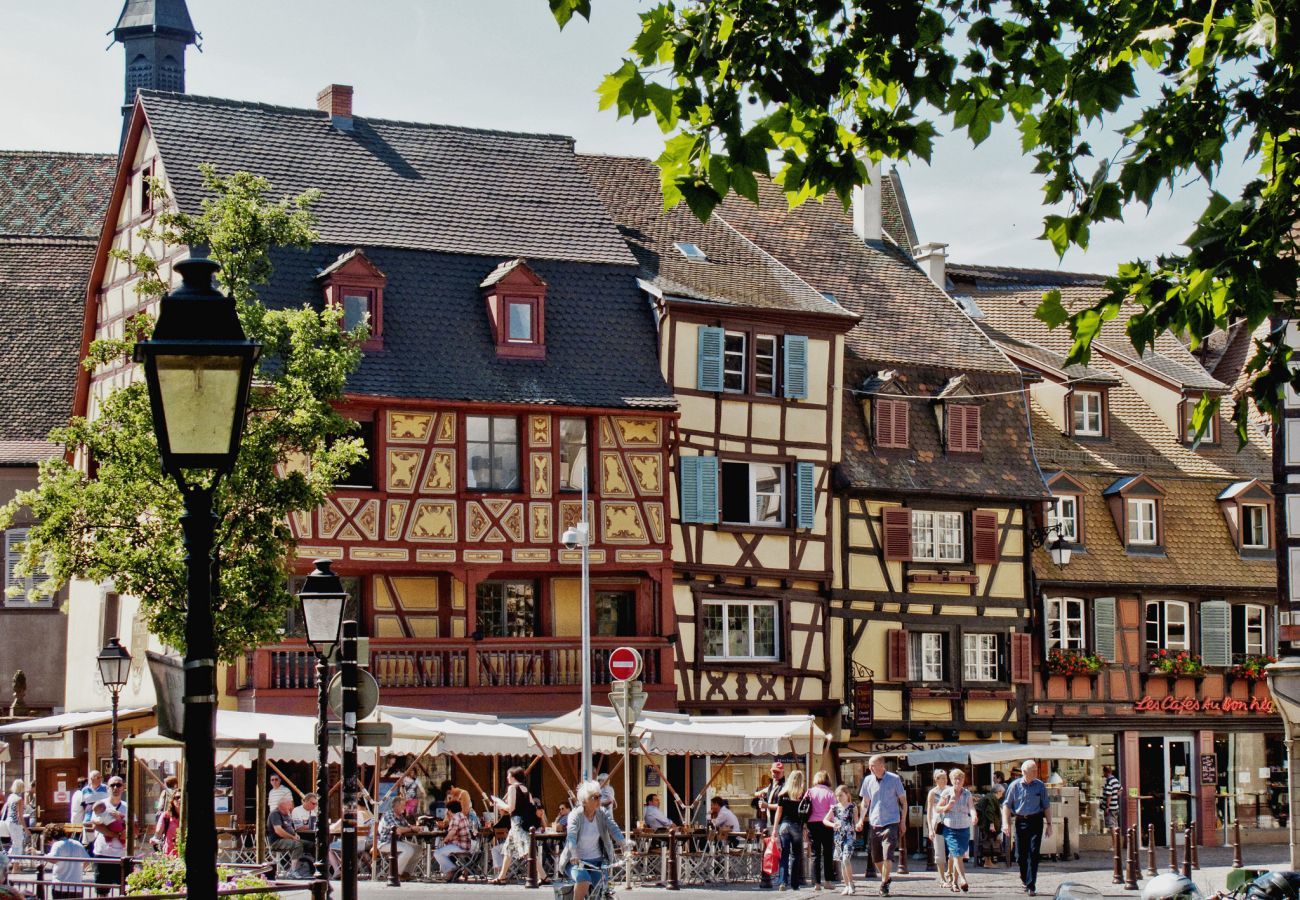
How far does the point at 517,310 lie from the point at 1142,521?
14544mm

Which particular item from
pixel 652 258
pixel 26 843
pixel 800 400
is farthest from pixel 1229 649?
pixel 26 843

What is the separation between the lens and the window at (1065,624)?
43.9 m

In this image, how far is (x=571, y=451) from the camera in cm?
3769

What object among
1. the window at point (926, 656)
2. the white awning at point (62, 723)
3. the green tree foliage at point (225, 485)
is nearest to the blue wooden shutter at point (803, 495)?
the window at point (926, 656)

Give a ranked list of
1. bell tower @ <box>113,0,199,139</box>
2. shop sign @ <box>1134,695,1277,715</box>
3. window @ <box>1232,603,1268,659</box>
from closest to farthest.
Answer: shop sign @ <box>1134,695,1277,715</box>
window @ <box>1232,603,1268,659</box>
bell tower @ <box>113,0,199,139</box>

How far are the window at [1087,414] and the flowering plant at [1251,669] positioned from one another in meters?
5.39

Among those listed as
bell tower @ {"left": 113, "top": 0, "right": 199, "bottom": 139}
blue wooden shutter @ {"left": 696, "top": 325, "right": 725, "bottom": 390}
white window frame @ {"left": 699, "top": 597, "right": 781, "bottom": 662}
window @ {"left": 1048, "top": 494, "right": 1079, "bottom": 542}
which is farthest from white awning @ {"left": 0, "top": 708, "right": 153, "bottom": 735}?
bell tower @ {"left": 113, "top": 0, "right": 199, "bottom": 139}

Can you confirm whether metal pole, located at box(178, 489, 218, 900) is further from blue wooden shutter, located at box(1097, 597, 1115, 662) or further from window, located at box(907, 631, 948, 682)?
blue wooden shutter, located at box(1097, 597, 1115, 662)

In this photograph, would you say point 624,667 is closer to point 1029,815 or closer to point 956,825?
point 956,825

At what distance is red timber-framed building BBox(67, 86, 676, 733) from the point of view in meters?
36.0

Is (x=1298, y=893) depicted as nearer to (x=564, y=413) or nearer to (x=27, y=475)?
(x=564, y=413)

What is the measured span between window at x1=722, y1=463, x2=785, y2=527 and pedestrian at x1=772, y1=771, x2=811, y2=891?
12.6 m

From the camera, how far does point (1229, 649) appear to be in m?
45.5

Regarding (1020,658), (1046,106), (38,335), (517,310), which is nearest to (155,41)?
(38,335)
